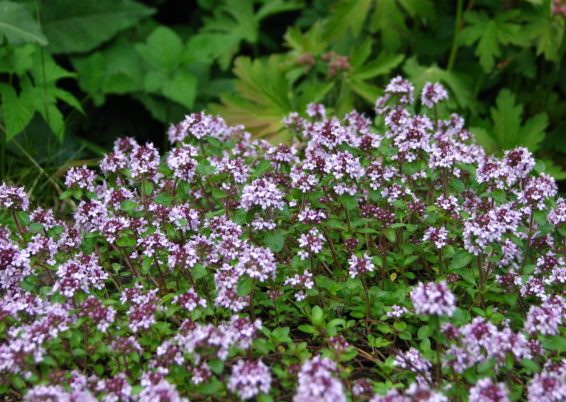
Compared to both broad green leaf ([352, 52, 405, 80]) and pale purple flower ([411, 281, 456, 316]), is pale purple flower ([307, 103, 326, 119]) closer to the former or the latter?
broad green leaf ([352, 52, 405, 80])

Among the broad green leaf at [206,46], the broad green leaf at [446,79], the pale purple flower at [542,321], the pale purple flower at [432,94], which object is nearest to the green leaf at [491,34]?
the broad green leaf at [446,79]

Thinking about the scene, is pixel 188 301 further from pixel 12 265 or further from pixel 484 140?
pixel 484 140

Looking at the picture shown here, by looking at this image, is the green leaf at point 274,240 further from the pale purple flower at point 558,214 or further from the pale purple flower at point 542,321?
the pale purple flower at point 558,214

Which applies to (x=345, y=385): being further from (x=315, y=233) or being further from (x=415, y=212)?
(x=415, y=212)

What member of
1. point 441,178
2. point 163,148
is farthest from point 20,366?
point 163,148

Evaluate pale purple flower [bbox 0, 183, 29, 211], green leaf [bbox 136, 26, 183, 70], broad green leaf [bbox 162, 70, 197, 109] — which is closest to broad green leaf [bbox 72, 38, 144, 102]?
green leaf [bbox 136, 26, 183, 70]

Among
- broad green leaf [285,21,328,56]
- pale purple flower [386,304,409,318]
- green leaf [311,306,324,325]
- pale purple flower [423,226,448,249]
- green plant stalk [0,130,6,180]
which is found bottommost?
green leaf [311,306,324,325]
